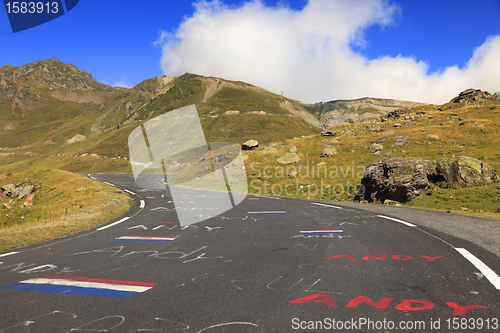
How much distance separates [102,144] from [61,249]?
18190cm

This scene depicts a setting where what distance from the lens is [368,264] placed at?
6434 mm

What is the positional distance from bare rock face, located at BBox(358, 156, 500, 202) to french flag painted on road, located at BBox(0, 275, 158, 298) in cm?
2294

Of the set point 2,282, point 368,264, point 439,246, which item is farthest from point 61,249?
point 439,246

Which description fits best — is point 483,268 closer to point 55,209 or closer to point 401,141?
point 55,209

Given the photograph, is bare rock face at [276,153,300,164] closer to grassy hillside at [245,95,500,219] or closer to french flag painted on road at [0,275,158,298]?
grassy hillside at [245,95,500,219]

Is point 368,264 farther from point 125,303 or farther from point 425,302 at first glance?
Answer: point 125,303

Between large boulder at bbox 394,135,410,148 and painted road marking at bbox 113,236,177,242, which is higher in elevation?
large boulder at bbox 394,135,410,148

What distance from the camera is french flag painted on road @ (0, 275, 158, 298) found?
517cm

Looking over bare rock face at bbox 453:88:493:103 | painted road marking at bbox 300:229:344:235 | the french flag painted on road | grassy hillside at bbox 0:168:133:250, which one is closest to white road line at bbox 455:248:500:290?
painted road marking at bbox 300:229:344:235

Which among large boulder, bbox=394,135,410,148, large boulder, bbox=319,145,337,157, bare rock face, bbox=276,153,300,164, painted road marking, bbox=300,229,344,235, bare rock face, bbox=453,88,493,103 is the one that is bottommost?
painted road marking, bbox=300,229,344,235

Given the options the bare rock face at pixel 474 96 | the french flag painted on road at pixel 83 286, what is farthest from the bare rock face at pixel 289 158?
the bare rock face at pixel 474 96

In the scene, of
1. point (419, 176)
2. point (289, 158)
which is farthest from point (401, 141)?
point (419, 176)

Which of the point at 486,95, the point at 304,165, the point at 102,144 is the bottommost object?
the point at 304,165

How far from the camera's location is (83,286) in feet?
18.0
